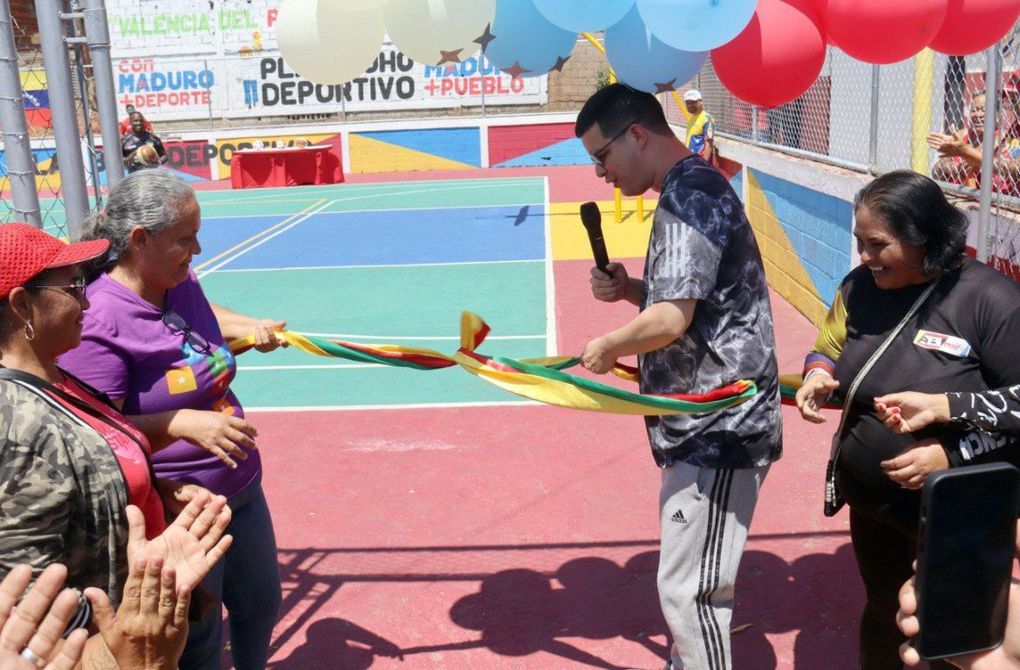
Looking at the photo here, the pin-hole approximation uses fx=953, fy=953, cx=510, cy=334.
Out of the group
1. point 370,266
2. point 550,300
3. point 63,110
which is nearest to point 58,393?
point 63,110

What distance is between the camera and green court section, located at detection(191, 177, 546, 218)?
19.9 metres

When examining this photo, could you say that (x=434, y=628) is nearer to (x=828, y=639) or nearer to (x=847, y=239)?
(x=828, y=639)

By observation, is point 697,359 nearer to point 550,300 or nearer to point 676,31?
point 676,31

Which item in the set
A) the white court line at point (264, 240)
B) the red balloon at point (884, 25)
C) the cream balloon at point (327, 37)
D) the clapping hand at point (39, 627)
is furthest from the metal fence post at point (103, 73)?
the white court line at point (264, 240)

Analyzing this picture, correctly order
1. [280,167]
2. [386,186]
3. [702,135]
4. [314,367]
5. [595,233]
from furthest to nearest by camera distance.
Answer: [280,167] < [386,186] < [702,135] < [314,367] < [595,233]

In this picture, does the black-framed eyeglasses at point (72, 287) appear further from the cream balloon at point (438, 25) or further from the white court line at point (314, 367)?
the white court line at point (314, 367)

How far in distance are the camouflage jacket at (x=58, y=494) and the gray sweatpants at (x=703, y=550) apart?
5.72 ft

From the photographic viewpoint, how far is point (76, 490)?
2225mm

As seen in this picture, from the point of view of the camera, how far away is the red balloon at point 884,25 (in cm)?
321

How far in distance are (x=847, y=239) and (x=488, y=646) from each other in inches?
210

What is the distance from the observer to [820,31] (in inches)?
136

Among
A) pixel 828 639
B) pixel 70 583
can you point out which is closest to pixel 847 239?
pixel 828 639

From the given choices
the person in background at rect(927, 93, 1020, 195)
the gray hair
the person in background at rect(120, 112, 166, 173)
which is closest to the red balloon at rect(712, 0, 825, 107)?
the person in background at rect(927, 93, 1020, 195)

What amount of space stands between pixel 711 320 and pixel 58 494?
1.98 meters
